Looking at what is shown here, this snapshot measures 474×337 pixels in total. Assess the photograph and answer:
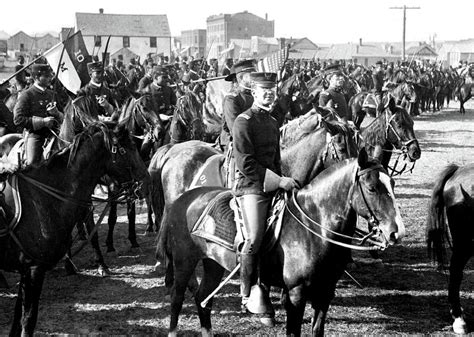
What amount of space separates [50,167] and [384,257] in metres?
5.74

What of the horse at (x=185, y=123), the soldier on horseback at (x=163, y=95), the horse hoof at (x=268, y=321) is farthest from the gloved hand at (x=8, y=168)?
the soldier on horseback at (x=163, y=95)

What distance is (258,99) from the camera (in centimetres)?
538

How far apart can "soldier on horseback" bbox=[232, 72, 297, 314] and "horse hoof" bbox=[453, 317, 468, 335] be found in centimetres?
276

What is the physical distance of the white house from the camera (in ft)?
243

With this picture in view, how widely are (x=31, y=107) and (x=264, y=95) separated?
4.21 meters

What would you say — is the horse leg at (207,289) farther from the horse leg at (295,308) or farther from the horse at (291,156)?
the horse at (291,156)

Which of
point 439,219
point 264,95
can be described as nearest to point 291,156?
point 439,219

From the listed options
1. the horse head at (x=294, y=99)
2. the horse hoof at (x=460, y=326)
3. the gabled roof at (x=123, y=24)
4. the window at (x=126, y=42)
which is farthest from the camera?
the window at (x=126, y=42)

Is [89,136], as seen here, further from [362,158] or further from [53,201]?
[362,158]

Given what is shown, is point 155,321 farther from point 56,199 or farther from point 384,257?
point 384,257

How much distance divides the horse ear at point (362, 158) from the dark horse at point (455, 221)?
2643mm

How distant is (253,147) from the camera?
17.6 feet

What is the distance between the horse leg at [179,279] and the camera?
19.9 ft

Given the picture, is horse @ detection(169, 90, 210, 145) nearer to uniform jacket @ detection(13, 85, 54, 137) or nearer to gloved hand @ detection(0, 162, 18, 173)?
uniform jacket @ detection(13, 85, 54, 137)
